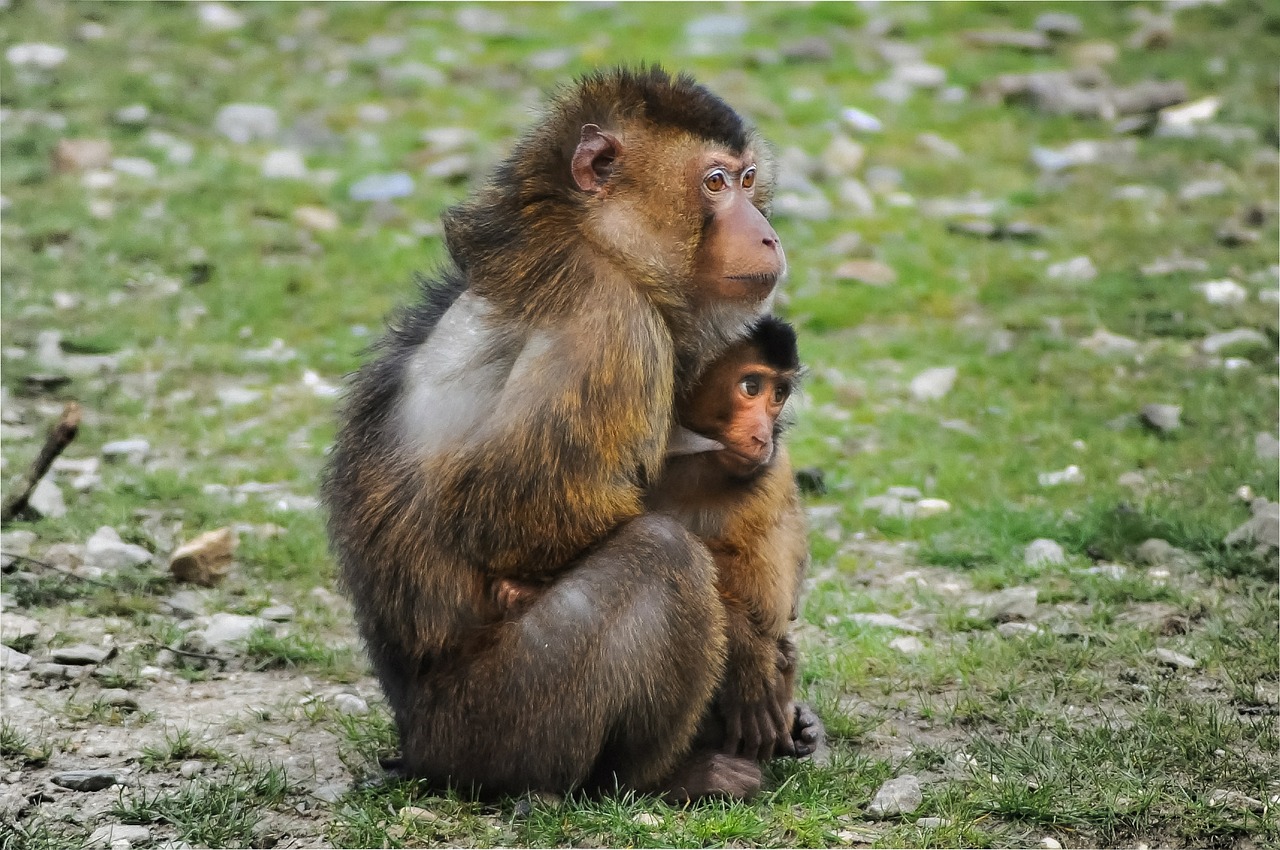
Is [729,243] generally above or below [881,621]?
above

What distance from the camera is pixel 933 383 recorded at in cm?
874

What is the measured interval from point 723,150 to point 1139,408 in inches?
167

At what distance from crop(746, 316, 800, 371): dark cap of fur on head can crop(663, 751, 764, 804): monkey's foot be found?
4.01 ft

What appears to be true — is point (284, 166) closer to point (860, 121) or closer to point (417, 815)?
point (860, 121)

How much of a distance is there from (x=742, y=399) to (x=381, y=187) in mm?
6277

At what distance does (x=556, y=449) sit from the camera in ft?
14.4

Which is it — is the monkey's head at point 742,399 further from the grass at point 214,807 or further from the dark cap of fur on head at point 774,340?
the grass at point 214,807

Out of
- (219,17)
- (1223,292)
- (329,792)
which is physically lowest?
(329,792)

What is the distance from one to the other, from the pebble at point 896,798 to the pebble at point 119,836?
6.83 feet

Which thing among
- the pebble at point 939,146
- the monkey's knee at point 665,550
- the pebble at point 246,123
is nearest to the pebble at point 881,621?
the monkey's knee at point 665,550

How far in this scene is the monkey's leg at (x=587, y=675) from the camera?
4445mm

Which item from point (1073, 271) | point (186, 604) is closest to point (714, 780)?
point (186, 604)

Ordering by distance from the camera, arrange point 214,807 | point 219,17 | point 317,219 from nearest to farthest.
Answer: point 214,807
point 317,219
point 219,17

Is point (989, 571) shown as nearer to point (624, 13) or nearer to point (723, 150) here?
point (723, 150)
